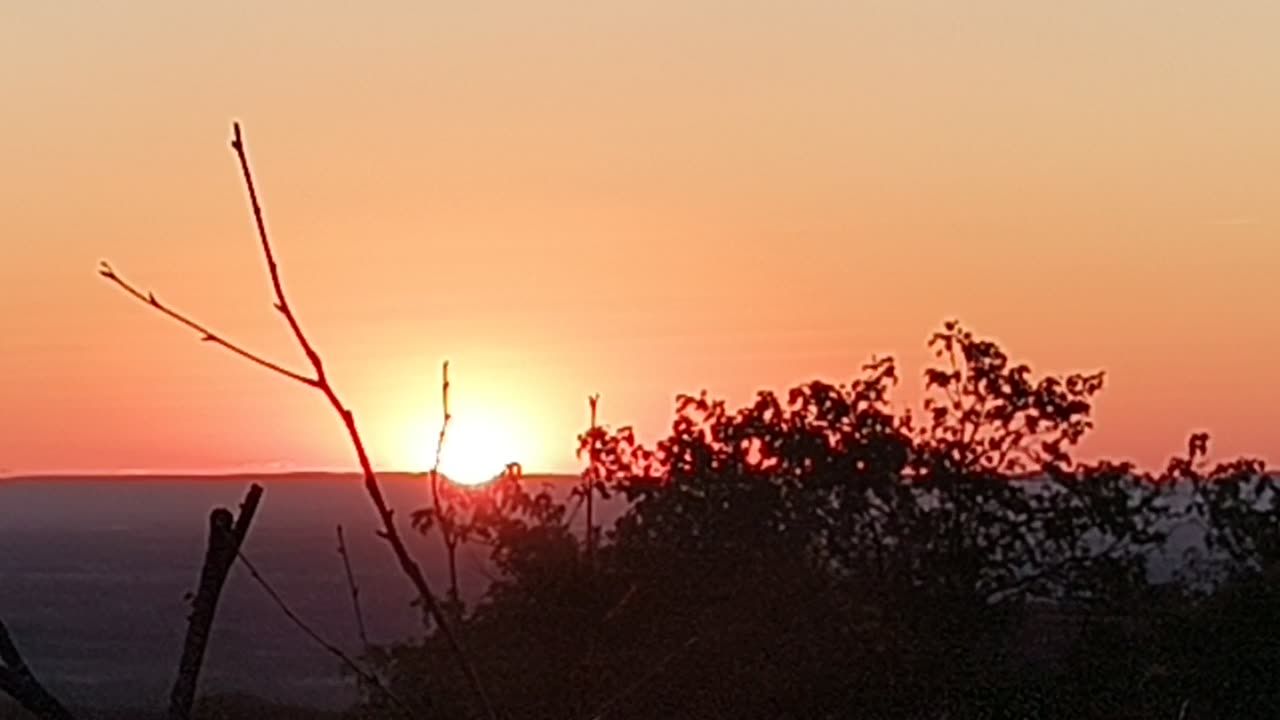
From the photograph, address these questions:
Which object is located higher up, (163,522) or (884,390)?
(163,522)

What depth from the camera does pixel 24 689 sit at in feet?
6.31

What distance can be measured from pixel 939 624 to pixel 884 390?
108 inches

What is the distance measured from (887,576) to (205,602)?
16060mm

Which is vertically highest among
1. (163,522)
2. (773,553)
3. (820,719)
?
(163,522)

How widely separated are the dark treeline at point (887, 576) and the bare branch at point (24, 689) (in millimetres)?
12519

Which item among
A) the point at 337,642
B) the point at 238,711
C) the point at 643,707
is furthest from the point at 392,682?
the point at 337,642

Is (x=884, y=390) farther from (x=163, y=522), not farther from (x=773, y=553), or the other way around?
(x=163, y=522)

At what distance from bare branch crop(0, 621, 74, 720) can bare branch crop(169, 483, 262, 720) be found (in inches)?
4.1

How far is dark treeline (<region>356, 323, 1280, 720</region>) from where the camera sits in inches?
647

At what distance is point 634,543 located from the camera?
17.7 metres

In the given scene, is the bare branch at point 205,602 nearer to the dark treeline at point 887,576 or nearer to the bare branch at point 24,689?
the bare branch at point 24,689

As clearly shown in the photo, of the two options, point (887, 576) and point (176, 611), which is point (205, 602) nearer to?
point (887, 576)

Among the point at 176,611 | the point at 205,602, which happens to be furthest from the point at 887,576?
the point at 176,611

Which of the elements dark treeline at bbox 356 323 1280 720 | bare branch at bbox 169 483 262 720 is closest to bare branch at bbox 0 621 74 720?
bare branch at bbox 169 483 262 720
